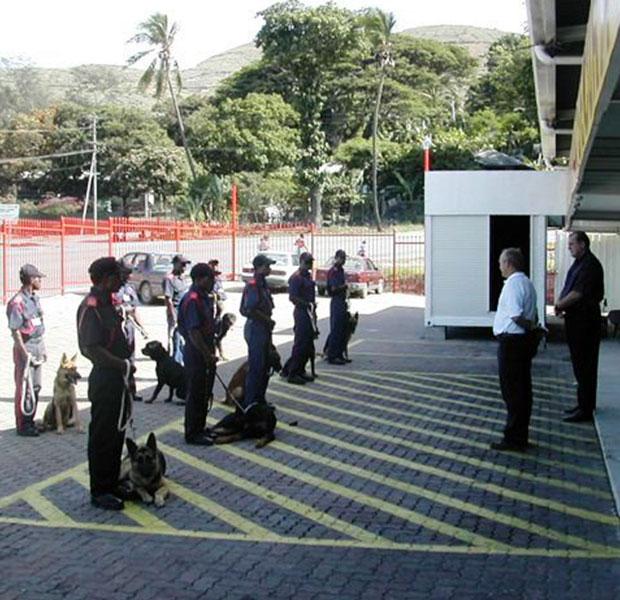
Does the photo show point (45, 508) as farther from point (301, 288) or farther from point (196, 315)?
point (301, 288)

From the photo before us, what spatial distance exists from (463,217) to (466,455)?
9.75 m

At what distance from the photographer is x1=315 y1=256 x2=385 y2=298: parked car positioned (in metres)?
30.3

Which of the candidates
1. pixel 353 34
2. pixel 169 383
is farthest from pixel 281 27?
pixel 169 383

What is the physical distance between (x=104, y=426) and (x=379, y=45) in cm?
5669

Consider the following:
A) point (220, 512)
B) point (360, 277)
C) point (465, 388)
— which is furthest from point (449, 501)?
point (360, 277)

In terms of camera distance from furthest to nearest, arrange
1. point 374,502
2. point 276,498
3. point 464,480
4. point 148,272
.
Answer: point 148,272 → point 464,480 → point 276,498 → point 374,502

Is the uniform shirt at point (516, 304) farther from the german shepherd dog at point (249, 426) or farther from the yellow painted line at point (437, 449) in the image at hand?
the german shepherd dog at point (249, 426)

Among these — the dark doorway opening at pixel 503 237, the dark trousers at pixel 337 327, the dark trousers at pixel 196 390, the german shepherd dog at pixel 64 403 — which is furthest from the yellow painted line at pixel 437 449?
the dark doorway opening at pixel 503 237

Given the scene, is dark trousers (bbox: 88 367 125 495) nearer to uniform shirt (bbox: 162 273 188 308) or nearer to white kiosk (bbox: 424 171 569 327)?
uniform shirt (bbox: 162 273 188 308)

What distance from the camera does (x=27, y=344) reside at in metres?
9.93

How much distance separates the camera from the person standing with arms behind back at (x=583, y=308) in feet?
34.1

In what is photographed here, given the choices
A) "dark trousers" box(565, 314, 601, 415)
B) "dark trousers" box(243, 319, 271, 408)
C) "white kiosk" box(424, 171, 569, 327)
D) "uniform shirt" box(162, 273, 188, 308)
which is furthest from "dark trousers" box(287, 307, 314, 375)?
"white kiosk" box(424, 171, 569, 327)

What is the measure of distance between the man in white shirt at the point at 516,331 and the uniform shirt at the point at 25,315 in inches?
177

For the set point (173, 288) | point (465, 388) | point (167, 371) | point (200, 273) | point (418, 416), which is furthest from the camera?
point (173, 288)
